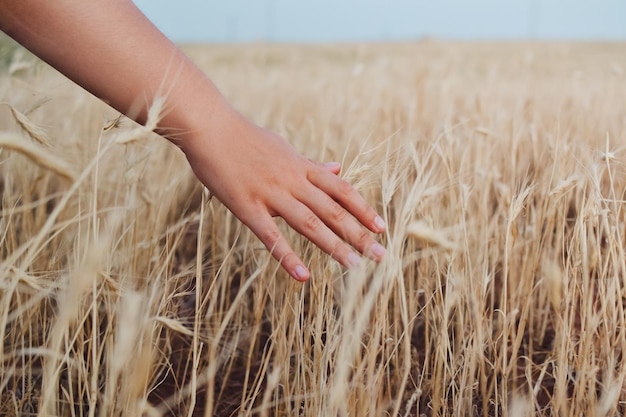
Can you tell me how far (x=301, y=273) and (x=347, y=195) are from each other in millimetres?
125

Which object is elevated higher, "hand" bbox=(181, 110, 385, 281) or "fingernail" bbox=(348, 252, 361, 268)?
"hand" bbox=(181, 110, 385, 281)

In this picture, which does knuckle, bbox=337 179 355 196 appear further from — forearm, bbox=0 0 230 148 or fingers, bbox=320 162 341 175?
Answer: forearm, bbox=0 0 230 148

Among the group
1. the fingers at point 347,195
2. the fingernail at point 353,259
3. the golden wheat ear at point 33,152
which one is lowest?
the golden wheat ear at point 33,152

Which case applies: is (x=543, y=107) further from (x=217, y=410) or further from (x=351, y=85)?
(x=217, y=410)

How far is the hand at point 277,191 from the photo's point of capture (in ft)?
2.74

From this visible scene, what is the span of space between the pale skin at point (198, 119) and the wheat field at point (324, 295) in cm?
5

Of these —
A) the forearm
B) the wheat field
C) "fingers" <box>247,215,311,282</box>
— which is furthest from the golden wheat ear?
"fingers" <box>247,215,311,282</box>

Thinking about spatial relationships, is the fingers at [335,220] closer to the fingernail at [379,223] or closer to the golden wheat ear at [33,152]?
the fingernail at [379,223]

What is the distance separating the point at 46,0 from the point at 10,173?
2.15ft

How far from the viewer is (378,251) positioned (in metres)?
0.84

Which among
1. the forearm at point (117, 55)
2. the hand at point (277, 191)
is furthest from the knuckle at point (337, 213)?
the forearm at point (117, 55)

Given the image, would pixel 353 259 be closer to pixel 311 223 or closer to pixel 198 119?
pixel 311 223

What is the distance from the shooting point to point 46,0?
736mm

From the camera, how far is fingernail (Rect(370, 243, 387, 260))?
839 mm
